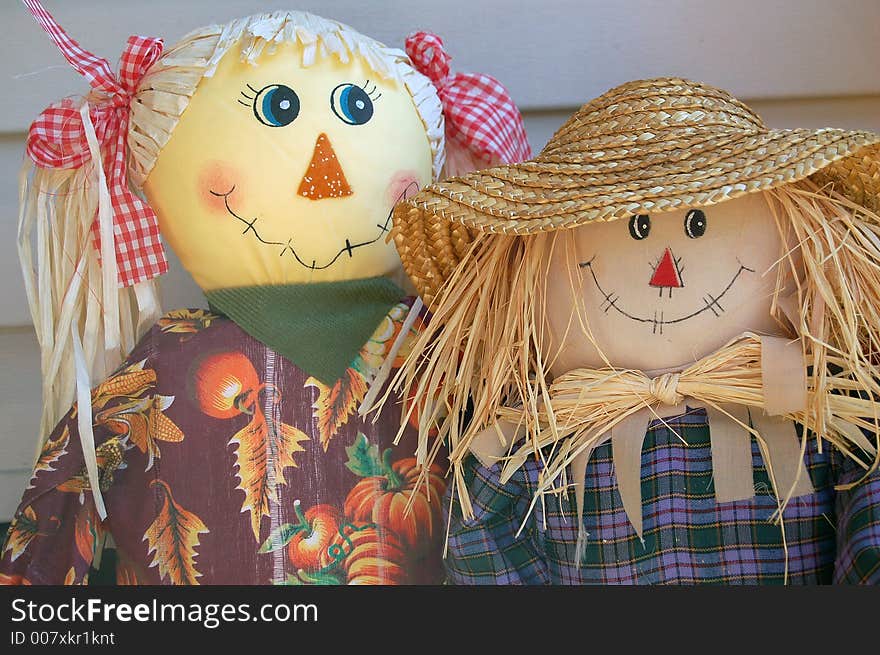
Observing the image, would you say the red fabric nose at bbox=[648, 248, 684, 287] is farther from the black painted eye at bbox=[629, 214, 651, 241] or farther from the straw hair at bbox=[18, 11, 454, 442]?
the straw hair at bbox=[18, 11, 454, 442]

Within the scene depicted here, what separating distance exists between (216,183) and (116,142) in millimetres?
166

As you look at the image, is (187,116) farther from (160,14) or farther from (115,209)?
(160,14)

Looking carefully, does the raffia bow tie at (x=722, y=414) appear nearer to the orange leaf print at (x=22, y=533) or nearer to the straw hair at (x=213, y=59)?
the straw hair at (x=213, y=59)

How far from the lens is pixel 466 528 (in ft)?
3.62

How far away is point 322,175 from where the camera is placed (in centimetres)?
117

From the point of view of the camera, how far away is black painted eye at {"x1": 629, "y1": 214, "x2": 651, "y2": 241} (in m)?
1.05

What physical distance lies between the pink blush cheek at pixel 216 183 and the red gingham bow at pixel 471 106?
1.05ft

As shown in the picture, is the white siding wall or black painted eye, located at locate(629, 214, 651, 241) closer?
black painted eye, located at locate(629, 214, 651, 241)

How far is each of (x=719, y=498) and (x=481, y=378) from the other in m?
0.29

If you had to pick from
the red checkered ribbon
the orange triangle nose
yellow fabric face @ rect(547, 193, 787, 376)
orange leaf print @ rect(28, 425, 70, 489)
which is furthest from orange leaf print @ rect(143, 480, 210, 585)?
yellow fabric face @ rect(547, 193, 787, 376)

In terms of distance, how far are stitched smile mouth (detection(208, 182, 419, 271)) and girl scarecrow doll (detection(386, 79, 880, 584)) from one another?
0.48ft

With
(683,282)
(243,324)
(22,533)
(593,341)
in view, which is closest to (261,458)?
(243,324)

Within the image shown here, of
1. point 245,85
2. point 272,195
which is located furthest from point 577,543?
point 245,85

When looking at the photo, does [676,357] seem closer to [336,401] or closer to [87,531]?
[336,401]
